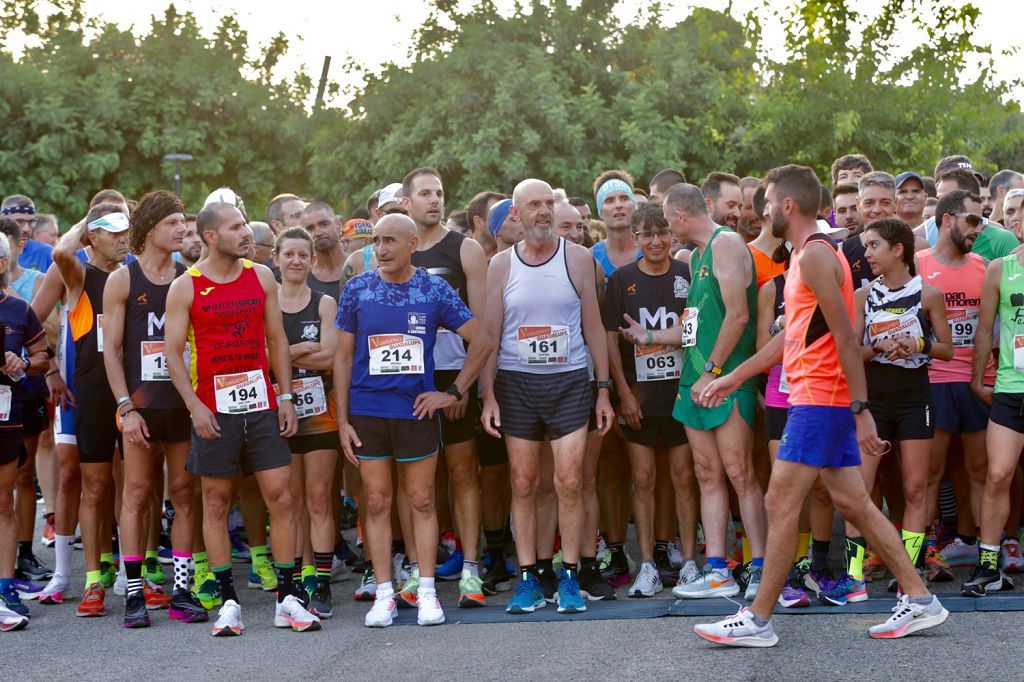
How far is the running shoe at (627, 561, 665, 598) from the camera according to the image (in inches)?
292

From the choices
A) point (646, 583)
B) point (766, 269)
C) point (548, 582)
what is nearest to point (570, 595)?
point (548, 582)

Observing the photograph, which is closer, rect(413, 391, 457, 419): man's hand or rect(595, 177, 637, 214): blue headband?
rect(413, 391, 457, 419): man's hand

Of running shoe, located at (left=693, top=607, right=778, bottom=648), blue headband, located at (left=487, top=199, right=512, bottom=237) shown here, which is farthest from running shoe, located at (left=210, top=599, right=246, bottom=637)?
blue headband, located at (left=487, top=199, right=512, bottom=237)

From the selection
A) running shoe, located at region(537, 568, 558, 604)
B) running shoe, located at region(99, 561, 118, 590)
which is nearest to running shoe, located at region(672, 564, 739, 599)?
running shoe, located at region(537, 568, 558, 604)

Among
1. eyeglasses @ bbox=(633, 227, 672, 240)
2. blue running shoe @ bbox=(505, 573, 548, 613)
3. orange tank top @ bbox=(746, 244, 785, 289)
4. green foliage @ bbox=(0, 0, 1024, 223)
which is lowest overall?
blue running shoe @ bbox=(505, 573, 548, 613)

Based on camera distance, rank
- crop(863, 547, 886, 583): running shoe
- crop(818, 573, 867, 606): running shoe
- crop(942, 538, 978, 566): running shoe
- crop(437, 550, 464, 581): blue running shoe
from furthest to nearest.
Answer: crop(437, 550, 464, 581): blue running shoe → crop(942, 538, 978, 566): running shoe → crop(863, 547, 886, 583): running shoe → crop(818, 573, 867, 606): running shoe

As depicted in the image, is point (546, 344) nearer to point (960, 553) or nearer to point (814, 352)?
point (814, 352)

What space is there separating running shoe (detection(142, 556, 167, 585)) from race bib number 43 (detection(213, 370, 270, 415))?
154cm

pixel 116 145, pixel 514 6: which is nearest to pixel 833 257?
pixel 514 6

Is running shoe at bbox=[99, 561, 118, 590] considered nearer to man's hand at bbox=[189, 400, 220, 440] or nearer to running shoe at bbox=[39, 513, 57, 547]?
man's hand at bbox=[189, 400, 220, 440]

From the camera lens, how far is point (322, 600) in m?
7.36

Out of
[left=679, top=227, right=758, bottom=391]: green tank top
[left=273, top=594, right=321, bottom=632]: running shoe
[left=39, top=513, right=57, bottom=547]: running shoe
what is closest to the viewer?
[left=273, top=594, right=321, bottom=632]: running shoe

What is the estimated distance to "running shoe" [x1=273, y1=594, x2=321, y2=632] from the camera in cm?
693

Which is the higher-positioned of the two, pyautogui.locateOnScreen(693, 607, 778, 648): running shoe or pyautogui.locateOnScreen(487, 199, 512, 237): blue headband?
pyautogui.locateOnScreen(487, 199, 512, 237): blue headband
